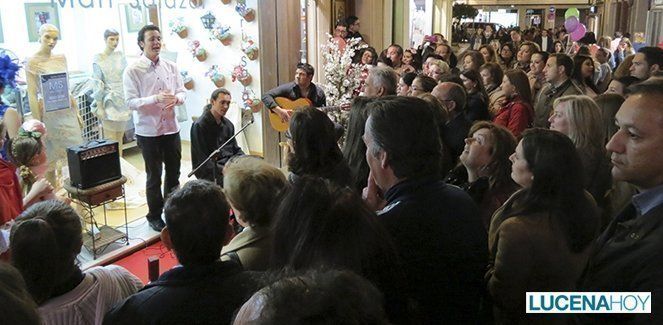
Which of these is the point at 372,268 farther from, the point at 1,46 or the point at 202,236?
the point at 1,46

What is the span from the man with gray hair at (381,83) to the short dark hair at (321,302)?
357 cm

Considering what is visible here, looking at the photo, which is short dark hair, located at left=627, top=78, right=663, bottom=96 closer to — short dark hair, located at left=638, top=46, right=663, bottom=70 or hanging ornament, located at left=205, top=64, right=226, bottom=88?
short dark hair, located at left=638, top=46, right=663, bottom=70

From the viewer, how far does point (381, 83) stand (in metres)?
4.37

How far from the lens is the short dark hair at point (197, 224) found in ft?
5.10

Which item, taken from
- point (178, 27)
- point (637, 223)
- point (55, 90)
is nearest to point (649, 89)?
point (637, 223)

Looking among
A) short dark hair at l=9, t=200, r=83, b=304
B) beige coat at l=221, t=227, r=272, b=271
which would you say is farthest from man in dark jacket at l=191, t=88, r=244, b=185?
short dark hair at l=9, t=200, r=83, b=304

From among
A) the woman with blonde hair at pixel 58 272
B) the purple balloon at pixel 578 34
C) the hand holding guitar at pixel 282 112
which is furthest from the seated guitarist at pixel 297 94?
the purple balloon at pixel 578 34

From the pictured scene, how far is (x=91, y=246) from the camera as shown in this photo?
412 centimetres

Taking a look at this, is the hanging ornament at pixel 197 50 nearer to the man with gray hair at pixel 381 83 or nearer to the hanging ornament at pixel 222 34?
the hanging ornament at pixel 222 34

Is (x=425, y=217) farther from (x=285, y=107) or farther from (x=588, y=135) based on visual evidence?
(x=285, y=107)

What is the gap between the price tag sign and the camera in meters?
4.30

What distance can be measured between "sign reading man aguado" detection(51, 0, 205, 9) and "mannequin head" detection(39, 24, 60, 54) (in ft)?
0.79

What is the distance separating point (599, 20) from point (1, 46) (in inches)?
640

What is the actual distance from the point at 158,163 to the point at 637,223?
3.83 metres
